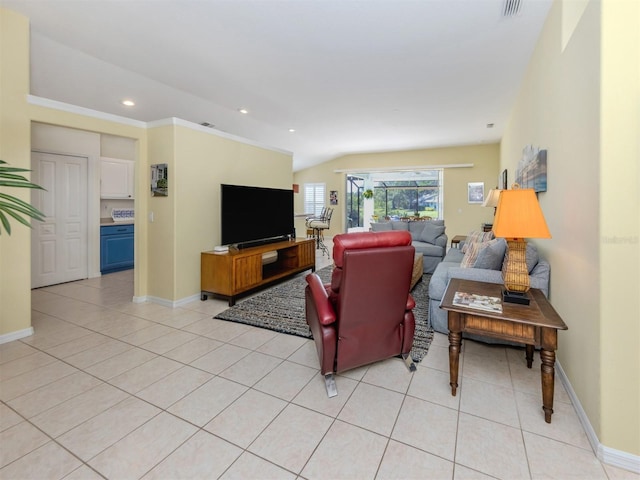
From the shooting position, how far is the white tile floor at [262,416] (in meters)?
1.47

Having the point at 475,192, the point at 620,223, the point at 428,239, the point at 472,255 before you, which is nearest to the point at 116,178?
the point at 428,239

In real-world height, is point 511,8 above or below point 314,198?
above

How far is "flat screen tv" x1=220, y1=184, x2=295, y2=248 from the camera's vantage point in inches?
161

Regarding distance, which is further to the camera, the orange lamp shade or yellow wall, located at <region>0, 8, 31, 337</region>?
yellow wall, located at <region>0, 8, 31, 337</region>

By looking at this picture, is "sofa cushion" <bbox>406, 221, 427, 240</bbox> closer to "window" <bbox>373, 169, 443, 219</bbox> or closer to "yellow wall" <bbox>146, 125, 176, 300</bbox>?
"window" <bbox>373, 169, 443, 219</bbox>

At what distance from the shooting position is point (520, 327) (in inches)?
70.3

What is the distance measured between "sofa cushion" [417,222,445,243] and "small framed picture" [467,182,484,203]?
329 centimetres

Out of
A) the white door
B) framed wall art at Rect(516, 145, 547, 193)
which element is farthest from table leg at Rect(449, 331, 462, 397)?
the white door

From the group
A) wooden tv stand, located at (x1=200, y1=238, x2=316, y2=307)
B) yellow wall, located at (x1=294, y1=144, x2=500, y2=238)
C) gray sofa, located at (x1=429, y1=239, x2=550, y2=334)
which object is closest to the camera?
gray sofa, located at (x1=429, y1=239, x2=550, y2=334)

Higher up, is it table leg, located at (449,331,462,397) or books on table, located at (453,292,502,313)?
books on table, located at (453,292,502,313)

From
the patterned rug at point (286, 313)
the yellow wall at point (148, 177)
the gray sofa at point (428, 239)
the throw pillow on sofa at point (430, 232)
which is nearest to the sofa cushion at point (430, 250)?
the gray sofa at point (428, 239)

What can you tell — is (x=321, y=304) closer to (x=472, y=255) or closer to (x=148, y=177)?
(x=472, y=255)

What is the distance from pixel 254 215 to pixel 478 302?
3.33 meters

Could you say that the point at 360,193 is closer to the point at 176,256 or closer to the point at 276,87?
the point at 276,87
